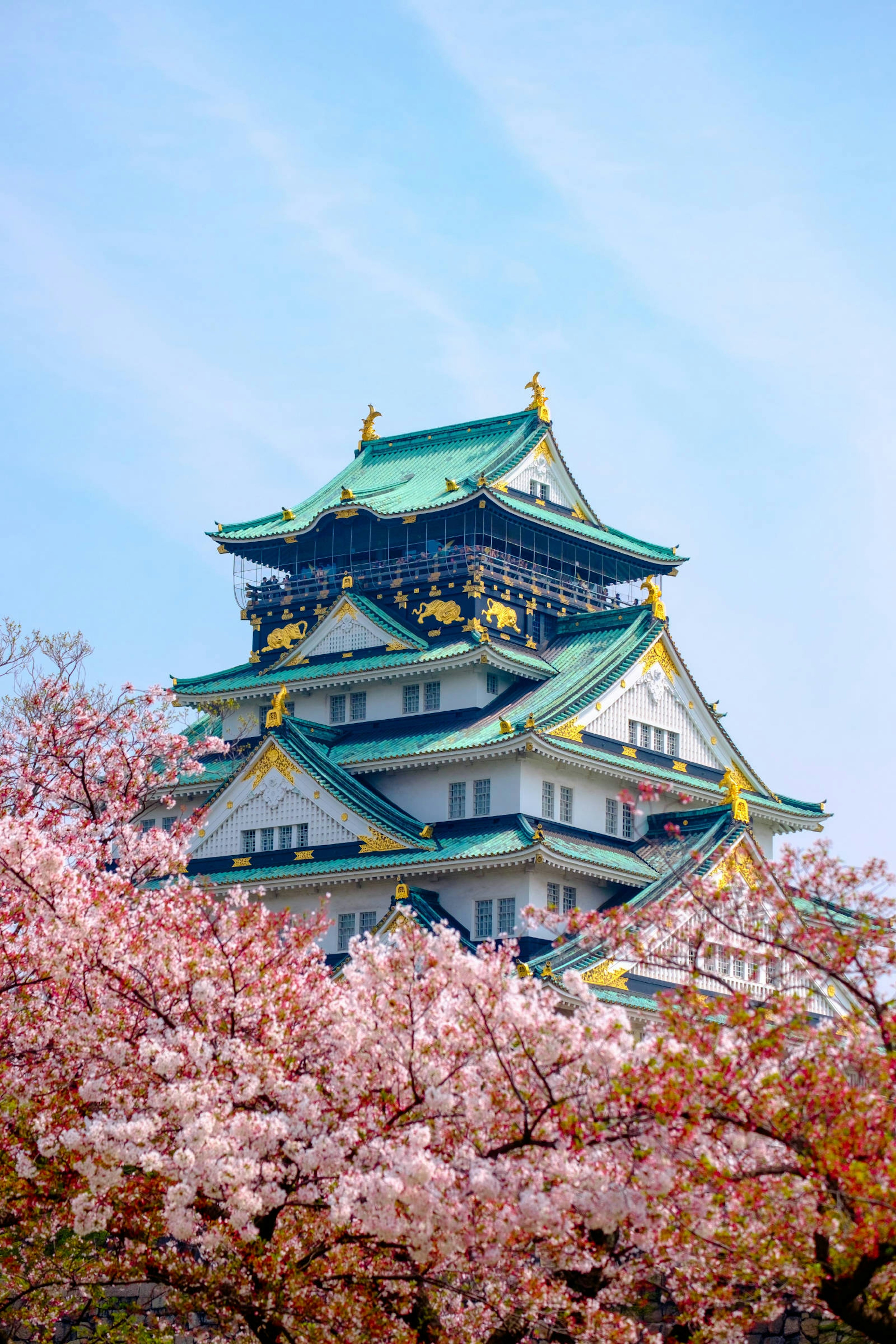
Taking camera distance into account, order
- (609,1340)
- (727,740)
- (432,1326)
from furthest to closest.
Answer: (727,740)
(432,1326)
(609,1340)

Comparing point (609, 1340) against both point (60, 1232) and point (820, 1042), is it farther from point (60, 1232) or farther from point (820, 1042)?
point (60, 1232)

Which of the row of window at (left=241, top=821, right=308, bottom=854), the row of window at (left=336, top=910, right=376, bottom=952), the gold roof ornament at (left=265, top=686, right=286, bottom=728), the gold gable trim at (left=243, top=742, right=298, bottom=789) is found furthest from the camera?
the gold roof ornament at (left=265, top=686, right=286, bottom=728)

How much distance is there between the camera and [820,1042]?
21.2 metres

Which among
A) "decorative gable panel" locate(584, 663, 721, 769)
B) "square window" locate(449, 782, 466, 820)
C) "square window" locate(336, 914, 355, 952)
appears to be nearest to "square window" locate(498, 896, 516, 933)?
"square window" locate(449, 782, 466, 820)

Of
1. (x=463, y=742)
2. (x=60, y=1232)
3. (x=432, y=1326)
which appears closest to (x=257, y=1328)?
(x=432, y=1326)

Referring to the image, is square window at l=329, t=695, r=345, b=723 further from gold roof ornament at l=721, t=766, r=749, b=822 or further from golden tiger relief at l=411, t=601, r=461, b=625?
A: gold roof ornament at l=721, t=766, r=749, b=822

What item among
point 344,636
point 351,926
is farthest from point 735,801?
point 344,636

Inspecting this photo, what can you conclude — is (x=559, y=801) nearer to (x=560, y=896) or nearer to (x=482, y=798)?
(x=482, y=798)

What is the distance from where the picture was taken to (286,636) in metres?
64.1

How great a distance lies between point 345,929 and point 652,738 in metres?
11.8

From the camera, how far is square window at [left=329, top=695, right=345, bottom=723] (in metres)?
60.7

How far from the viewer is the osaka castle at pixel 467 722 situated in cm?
5275

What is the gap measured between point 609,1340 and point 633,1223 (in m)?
3.03

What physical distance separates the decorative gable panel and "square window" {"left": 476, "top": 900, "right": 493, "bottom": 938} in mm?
6553
